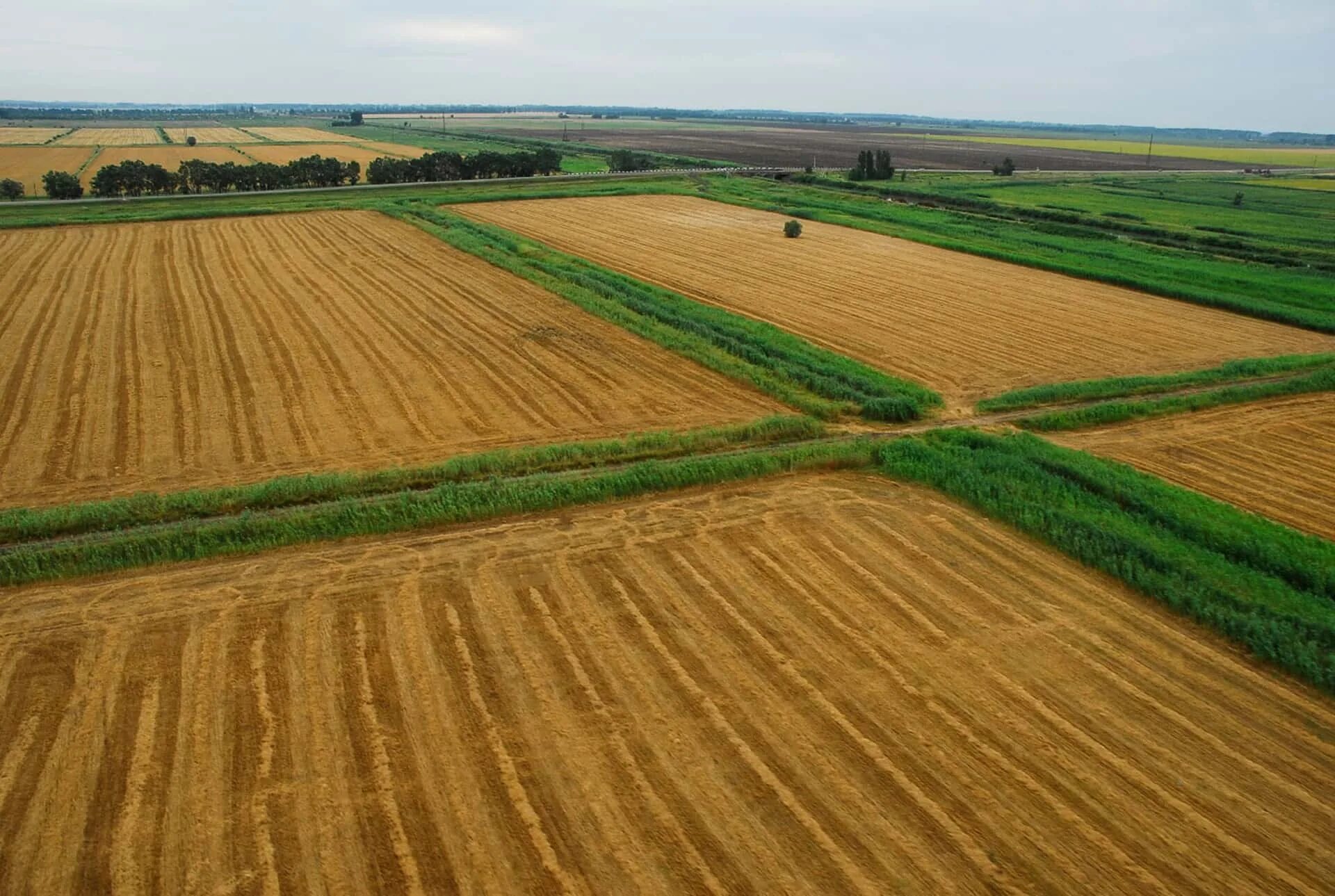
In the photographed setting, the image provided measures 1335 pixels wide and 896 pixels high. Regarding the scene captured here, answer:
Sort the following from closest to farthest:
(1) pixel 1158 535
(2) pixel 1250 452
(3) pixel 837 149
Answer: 1. (1) pixel 1158 535
2. (2) pixel 1250 452
3. (3) pixel 837 149

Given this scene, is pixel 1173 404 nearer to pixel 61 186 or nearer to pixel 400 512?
pixel 400 512

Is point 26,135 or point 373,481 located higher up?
point 26,135

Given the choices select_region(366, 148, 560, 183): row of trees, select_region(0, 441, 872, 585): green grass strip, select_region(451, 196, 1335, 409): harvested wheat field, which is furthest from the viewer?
select_region(366, 148, 560, 183): row of trees

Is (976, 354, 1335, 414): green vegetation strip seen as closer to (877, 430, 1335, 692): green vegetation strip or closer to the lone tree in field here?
(877, 430, 1335, 692): green vegetation strip

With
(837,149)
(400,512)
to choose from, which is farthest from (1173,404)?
(837,149)

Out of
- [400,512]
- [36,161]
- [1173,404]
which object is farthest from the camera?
[36,161]

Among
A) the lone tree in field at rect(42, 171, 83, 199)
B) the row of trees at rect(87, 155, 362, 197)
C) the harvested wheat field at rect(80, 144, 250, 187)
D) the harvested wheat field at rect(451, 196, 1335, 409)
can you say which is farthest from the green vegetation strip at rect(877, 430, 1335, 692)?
the harvested wheat field at rect(80, 144, 250, 187)
